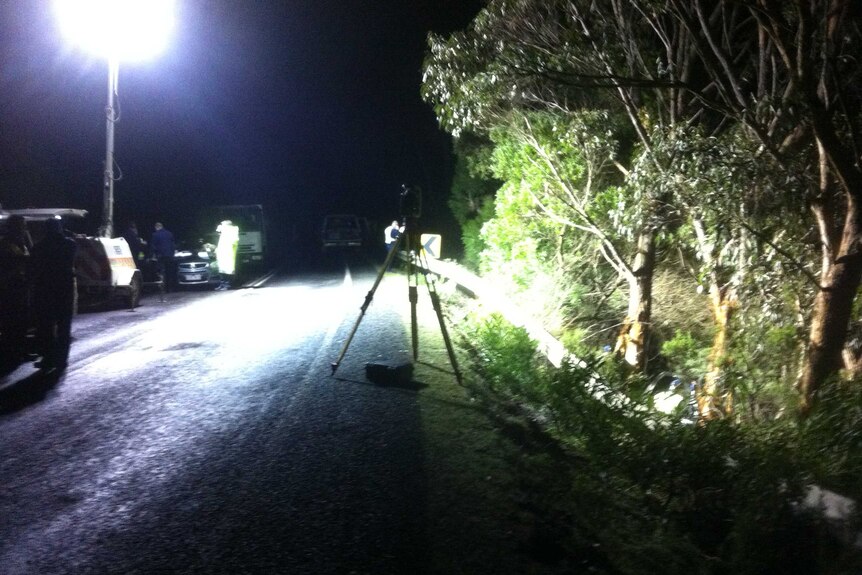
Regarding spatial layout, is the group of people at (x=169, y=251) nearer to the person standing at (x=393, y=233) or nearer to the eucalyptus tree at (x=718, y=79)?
the person standing at (x=393, y=233)

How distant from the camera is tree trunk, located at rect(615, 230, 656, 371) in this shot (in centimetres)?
1156

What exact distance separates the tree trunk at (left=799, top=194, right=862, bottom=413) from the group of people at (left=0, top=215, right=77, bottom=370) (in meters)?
8.06

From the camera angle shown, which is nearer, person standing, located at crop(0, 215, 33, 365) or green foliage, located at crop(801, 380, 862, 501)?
green foliage, located at crop(801, 380, 862, 501)

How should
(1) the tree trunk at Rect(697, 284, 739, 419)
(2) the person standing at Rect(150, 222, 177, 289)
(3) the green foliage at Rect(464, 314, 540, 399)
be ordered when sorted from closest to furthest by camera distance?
(1) the tree trunk at Rect(697, 284, 739, 419) → (3) the green foliage at Rect(464, 314, 540, 399) → (2) the person standing at Rect(150, 222, 177, 289)

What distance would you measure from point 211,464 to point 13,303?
4.95 meters

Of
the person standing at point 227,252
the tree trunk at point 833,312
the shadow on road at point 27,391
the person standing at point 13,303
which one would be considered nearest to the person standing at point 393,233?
the shadow on road at point 27,391

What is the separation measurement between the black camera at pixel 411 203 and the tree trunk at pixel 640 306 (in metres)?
4.26

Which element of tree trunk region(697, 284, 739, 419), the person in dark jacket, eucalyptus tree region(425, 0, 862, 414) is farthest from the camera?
the person in dark jacket

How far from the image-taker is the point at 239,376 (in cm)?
878

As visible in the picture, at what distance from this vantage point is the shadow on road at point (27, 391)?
25.1 feet

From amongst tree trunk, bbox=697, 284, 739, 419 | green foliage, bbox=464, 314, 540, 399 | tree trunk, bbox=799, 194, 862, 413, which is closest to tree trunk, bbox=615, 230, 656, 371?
tree trunk, bbox=697, 284, 739, 419

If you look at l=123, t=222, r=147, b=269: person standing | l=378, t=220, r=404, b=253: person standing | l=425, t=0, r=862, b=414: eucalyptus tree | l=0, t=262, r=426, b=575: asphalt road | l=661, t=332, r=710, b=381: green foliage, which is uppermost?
l=425, t=0, r=862, b=414: eucalyptus tree

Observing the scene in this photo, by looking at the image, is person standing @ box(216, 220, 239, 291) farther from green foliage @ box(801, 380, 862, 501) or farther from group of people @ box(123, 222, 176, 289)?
green foliage @ box(801, 380, 862, 501)

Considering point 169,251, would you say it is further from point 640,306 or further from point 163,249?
point 640,306
